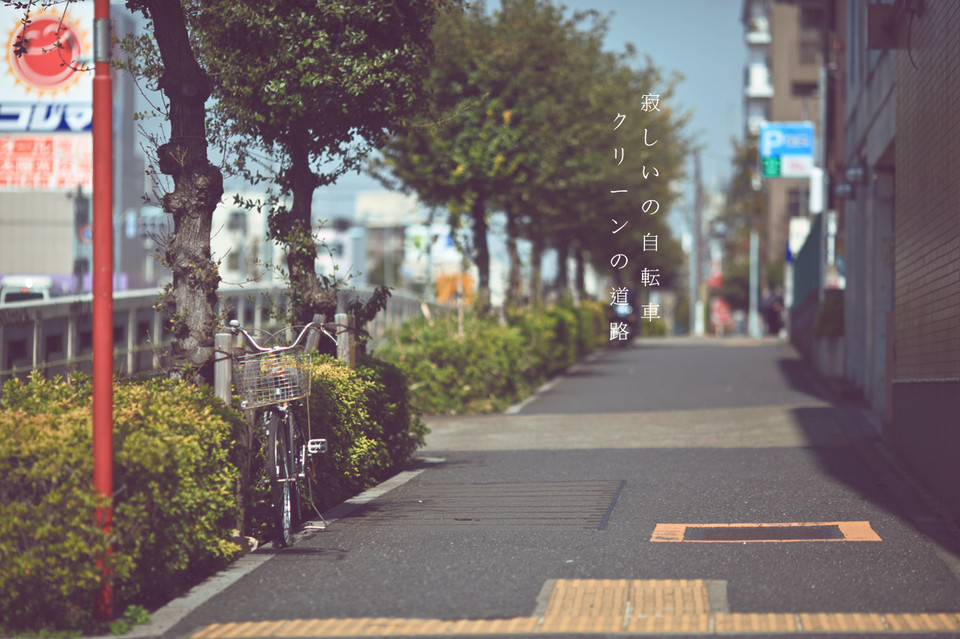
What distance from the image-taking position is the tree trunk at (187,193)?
8234 millimetres

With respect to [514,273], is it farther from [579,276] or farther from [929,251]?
[929,251]

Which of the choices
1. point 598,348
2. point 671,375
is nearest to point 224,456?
point 671,375

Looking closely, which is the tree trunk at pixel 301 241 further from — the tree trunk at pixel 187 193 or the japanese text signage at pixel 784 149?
the japanese text signage at pixel 784 149

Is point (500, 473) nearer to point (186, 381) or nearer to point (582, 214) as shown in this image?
point (186, 381)

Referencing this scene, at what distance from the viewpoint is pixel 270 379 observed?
7.57 m

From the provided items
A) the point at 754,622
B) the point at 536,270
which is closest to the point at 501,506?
the point at 754,622

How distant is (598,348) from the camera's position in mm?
37625

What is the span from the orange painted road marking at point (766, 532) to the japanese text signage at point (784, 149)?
25089 millimetres

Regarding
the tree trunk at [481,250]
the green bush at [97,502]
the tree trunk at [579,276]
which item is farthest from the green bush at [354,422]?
the tree trunk at [579,276]

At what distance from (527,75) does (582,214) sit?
6649mm

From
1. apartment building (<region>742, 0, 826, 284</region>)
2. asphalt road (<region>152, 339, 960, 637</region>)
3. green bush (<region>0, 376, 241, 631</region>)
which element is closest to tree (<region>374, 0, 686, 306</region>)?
asphalt road (<region>152, 339, 960, 637</region>)

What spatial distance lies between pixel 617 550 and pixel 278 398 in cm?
216

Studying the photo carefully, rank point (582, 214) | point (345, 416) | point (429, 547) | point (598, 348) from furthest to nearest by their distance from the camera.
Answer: point (598, 348)
point (582, 214)
point (345, 416)
point (429, 547)

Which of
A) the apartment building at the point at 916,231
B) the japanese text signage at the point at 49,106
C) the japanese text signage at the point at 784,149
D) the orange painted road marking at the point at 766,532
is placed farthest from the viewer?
the japanese text signage at the point at 49,106
